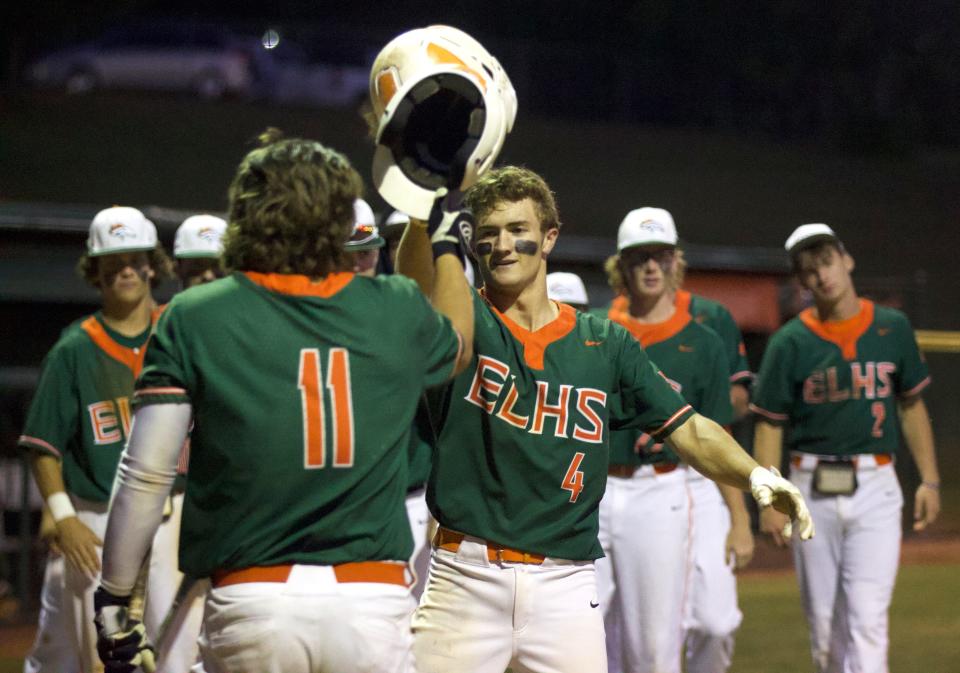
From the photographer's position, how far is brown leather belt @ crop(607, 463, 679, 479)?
6050 mm

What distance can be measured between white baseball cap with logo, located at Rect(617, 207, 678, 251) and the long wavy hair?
12.0 feet

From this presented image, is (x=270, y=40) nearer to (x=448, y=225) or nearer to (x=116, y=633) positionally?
(x=448, y=225)

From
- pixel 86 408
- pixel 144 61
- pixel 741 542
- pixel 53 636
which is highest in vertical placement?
pixel 144 61

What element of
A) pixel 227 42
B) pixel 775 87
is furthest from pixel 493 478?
pixel 775 87

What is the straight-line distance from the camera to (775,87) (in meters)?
26.6

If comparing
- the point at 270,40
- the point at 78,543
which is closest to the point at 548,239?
the point at 78,543

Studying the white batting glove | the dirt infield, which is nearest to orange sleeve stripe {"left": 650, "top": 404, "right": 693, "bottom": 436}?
the white batting glove

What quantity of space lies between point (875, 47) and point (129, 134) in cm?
1472

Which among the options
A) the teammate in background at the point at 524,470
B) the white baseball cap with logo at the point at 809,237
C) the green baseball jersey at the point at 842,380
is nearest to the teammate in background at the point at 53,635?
the teammate in background at the point at 524,470

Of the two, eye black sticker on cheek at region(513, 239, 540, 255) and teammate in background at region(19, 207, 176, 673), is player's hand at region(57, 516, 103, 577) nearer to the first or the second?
teammate in background at region(19, 207, 176, 673)

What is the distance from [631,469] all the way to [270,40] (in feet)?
67.2

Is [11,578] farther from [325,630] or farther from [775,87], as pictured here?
[775,87]

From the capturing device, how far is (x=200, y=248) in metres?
6.45

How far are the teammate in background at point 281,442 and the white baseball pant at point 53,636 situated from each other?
2802 mm
